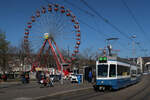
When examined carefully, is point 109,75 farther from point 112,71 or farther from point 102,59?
point 102,59

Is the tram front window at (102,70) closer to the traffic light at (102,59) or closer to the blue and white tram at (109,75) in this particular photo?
the blue and white tram at (109,75)

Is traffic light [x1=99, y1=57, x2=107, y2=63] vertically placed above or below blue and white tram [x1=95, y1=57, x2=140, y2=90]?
above

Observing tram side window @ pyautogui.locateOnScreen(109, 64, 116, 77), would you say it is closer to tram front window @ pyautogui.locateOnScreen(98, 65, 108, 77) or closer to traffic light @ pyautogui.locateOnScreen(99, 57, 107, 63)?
tram front window @ pyautogui.locateOnScreen(98, 65, 108, 77)

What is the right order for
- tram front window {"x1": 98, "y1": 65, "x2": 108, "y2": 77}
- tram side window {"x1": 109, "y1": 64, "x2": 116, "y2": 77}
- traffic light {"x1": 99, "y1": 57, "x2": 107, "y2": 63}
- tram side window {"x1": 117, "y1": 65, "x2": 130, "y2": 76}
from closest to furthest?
tram side window {"x1": 109, "y1": 64, "x2": 116, "y2": 77}
tram front window {"x1": 98, "y1": 65, "x2": 108, "y2": 77}
traffic light {"x1": 99, "y1": 57, "x2": 107, "y2": 63}
tram side window {"x1": 117, "y1": 65, "x2": 130, "y2": 76}

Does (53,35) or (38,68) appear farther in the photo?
(38,68)

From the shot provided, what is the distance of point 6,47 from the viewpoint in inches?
1518

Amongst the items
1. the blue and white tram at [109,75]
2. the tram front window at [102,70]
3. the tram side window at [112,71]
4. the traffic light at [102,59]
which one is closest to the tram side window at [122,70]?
the blue and white tram at [109,75]

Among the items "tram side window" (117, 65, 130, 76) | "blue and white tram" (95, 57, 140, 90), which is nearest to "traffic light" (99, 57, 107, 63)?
"blue and white tram" (95, 57, 140, 90)

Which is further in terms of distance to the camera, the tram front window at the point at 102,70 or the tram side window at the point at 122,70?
the tram side window at the point at 122,70

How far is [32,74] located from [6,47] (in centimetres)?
997

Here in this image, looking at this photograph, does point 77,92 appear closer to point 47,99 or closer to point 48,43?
point 47,99

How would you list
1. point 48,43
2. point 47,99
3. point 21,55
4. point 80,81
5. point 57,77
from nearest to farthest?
point 47,99 → point 80,81 → point 57,77 → point 48,43 → point 21,55

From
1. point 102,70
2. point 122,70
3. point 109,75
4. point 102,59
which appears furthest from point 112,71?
point 122,70

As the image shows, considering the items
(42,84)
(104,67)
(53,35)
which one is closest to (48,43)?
(53,35)
